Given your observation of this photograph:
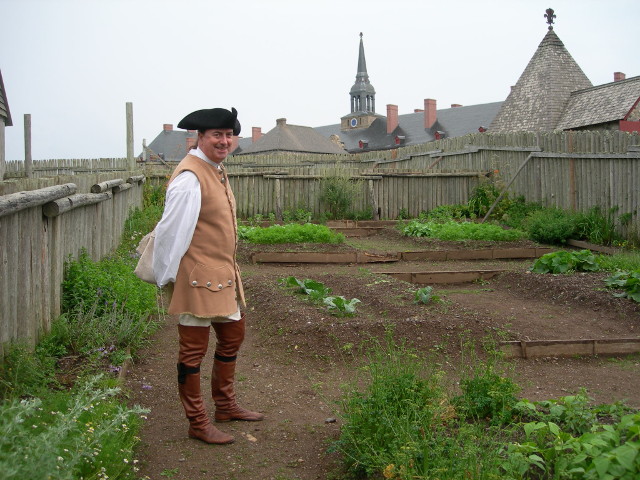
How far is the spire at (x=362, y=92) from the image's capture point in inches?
3324

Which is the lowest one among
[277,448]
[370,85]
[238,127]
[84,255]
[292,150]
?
[277,448]

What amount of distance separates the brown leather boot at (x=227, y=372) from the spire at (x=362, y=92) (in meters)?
81.8

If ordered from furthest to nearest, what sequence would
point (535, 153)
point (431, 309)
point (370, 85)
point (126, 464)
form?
point (370, 85) → point (535, 153) → point (431, 309) → point (126, 464)

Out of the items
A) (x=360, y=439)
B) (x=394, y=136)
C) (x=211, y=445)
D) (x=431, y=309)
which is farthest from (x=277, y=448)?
(x=394, y=136)

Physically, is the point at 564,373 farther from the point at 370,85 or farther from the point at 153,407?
the point at 370,85

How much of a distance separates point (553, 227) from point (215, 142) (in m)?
10.5

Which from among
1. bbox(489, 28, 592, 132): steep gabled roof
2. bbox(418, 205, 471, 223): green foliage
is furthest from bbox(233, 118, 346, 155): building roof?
bbox(418, 205, 471, 223): green foliage

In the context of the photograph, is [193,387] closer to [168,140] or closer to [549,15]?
[549,15]

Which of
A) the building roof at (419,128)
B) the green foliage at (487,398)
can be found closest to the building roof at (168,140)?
the building roof at (419,128)

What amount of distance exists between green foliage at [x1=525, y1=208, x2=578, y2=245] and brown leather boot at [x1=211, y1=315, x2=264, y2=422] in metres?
10.2

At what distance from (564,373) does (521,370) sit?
1.13 feet

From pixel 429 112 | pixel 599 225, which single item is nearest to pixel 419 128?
pixel 429 112

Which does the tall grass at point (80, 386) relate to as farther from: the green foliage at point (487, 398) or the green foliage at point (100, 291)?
the green foliage at point (487, 398)

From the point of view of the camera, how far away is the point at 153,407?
4473 mm
